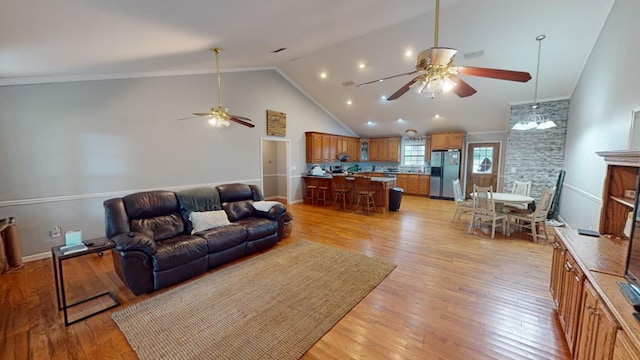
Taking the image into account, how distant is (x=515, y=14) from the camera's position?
3.76m

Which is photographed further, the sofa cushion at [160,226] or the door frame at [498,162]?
the door frame at [498,162]

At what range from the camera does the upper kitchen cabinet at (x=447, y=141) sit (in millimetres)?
8156

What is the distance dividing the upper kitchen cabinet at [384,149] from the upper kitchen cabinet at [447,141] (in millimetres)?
1355

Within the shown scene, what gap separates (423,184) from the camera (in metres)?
8.90

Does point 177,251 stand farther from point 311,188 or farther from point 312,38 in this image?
point 311,188

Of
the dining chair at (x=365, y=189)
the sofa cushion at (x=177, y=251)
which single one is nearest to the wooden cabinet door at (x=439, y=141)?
the dining chair at (x=365, y=189)

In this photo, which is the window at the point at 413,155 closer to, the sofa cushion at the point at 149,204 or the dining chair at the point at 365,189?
the dining chair at the point at 365,189

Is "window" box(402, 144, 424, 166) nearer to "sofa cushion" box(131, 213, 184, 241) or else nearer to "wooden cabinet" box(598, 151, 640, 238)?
"wooden cabinet" box(598, 151, 640, 238)

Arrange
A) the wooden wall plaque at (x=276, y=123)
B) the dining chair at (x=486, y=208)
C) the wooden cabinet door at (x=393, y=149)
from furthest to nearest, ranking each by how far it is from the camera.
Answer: the wooden cabinet door at (x=393, y=149) < the wooden wall plaque at (x=276, y=123) < the dining chair at (x=486, y=208)

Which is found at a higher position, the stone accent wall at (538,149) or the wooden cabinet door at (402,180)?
the stone accent wall at (538,149)

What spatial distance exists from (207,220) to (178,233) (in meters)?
0.42

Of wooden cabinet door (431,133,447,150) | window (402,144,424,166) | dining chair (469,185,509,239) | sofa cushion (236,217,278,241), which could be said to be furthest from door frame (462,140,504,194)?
sofa cushion (236,217,278,241)

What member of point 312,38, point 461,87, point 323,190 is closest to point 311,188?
point 323,190

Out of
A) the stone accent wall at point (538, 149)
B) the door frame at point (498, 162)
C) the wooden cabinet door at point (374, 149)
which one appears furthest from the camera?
the wooden cabinet door at point (374, 149)
